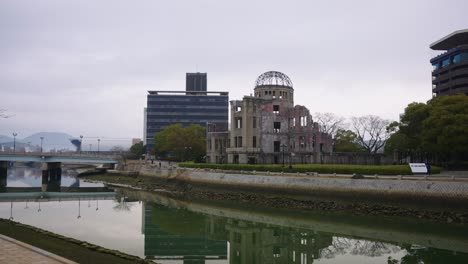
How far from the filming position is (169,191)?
6384 centimetres

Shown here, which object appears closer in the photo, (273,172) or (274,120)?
(273,172)

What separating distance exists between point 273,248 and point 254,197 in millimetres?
21335

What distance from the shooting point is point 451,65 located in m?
100

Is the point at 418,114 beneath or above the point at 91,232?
above

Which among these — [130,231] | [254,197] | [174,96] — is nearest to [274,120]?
[254,197]

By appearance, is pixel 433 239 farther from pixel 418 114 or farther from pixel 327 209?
pixel 418 114

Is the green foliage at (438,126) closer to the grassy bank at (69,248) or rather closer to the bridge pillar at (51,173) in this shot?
the grassy bank at (69,248)

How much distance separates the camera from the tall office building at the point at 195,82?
195500 millimetres

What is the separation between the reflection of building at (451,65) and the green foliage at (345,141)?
3053cm

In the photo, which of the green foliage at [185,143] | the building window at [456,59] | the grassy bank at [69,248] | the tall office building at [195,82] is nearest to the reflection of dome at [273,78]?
the green foliage at [185,143]

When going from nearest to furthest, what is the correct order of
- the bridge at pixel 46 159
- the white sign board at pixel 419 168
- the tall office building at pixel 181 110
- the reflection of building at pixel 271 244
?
the reflection of building at pixel 271 244 → the white sign board at pixel 419 168 → the bridge at pixel 46 159 → the tall office building at pixel 181 110

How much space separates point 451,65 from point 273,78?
51243mm

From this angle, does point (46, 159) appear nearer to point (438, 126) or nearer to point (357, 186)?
point (357, 186)

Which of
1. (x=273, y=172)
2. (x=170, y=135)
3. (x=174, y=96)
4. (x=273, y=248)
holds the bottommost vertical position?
(x=273, y=248)
